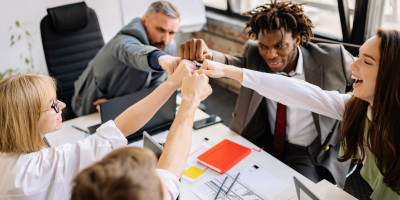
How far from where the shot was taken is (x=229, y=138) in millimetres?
2018

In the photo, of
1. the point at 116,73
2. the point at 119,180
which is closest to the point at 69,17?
the point at 116,73

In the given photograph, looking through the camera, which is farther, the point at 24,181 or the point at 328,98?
the point at 328,98

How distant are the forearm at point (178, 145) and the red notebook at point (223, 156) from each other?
1.79 feet

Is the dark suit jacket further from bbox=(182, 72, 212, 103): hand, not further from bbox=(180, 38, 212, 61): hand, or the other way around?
bbox=(182, 72, 212, 103): hand

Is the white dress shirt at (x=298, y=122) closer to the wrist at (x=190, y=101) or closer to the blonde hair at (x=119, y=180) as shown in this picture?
the wrist at (x=190, y=101)

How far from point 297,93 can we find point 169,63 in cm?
69

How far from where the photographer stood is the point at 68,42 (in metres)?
2.80

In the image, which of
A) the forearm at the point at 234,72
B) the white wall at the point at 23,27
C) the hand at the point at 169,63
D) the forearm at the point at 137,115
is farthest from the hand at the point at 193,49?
the white wall at the point at 23,27

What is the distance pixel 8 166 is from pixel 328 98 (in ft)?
4.68

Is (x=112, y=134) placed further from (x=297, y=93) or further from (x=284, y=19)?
(x=284, y=19)

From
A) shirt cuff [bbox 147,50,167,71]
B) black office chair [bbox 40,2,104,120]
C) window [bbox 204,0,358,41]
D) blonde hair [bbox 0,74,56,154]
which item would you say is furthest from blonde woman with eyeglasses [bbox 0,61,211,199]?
window [bbox 204,0,358,41]

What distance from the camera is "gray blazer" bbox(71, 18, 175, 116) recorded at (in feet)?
7.78

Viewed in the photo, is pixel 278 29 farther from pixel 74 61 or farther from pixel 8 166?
pixel 74 61

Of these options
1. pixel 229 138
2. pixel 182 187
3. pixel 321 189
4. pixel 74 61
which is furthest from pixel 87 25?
pixel 321 189
